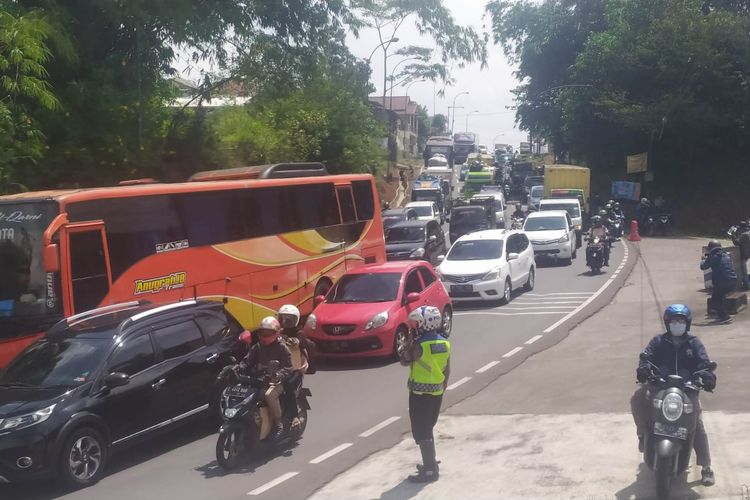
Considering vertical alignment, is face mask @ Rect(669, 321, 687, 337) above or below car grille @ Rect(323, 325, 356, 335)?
above

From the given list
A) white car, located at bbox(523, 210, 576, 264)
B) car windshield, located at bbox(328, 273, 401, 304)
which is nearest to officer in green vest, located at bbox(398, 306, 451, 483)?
car windshield, located at bbox(328, 273, 401, 304)

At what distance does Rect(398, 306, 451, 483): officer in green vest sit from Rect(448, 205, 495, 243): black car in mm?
27753

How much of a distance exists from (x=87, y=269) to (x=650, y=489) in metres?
8.28

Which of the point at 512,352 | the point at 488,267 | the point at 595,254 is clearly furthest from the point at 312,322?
the point at 595,254

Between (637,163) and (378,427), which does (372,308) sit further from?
(637,163)

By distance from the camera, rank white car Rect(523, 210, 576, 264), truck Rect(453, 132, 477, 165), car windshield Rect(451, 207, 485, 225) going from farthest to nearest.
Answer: truck Rect(453, 132, 477, 165), car windshield Rect(451, 207, 485, 225), white car Rect(523, 210, 576, 264)

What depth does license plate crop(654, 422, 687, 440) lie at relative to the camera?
273 inches

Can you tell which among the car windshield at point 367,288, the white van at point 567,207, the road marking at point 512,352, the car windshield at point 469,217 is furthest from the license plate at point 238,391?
the white van at point 567,207

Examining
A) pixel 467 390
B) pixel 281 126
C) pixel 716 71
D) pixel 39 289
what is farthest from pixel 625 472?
pixel 716 71

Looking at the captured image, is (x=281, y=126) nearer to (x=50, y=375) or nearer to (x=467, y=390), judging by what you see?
(x=467, y=390)

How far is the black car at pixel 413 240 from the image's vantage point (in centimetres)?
2903

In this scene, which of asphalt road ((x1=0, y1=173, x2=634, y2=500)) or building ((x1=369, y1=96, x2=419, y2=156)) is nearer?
asphalt road ((x1=0, y1=173, x2=634, y2=500))

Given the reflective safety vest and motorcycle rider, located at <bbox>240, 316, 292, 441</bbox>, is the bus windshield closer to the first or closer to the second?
motorcycle rider, located at <bbox>240, 316, 292, 441</bbox>

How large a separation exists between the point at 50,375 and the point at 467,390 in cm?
563
